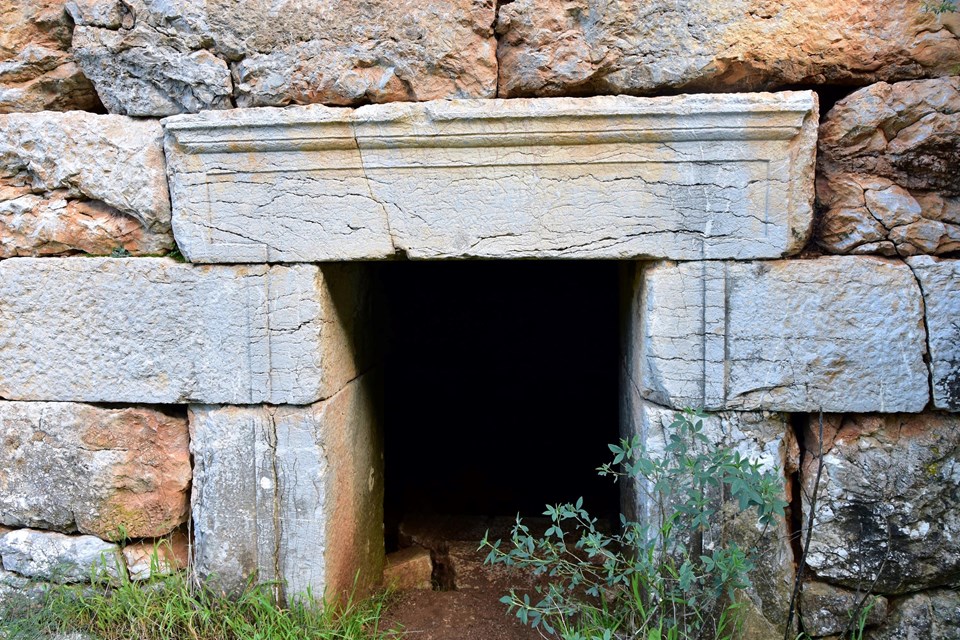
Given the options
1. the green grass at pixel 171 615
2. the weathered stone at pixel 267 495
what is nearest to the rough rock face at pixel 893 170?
the weathered stone at pixel 267 495

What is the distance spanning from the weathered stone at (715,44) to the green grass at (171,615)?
6.54 feet

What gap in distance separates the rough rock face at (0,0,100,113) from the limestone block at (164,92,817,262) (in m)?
0.56

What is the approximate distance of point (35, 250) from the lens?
246 centimetres

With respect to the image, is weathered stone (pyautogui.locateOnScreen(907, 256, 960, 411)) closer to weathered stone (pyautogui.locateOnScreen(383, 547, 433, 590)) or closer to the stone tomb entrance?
the stone tomb entrance

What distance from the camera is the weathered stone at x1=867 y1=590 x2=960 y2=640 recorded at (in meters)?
2.25

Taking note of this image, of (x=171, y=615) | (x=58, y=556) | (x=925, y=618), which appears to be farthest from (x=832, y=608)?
(x=58, y=556)

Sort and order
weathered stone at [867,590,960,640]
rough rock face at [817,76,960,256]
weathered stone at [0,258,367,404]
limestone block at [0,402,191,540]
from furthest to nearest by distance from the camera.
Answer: limestone block at [0,402,191,540] < weathered stone at [0,258,367,404] < weathered stone at [867,590,960,640] < rough rock face at [817,76,960,256]

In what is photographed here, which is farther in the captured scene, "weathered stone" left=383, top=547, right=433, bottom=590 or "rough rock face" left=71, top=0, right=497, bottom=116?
"weathered stone" left=383, top=547, right=433, bottom=590

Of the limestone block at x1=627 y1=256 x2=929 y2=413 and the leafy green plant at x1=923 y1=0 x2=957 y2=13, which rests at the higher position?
the leafy green plant at x1=923 y1=0 x2=957 y2=13

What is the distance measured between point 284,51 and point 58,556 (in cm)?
203

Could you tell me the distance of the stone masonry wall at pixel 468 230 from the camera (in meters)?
2.16

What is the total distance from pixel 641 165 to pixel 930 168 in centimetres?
94

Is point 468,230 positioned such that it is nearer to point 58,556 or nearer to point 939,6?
point 939,6

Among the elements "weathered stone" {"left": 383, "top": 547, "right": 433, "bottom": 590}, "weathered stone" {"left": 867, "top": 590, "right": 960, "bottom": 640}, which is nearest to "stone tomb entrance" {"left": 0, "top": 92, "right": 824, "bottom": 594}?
"weathered stone" {"left": 383, "top": 547, "right": 433, "bottom": 590}
